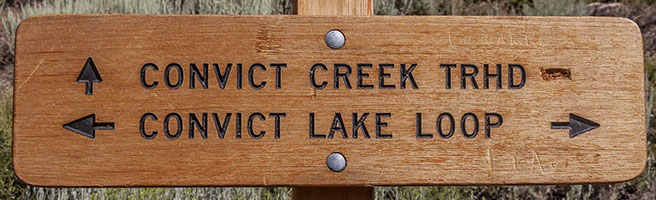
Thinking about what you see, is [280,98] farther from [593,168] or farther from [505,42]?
[593,168]

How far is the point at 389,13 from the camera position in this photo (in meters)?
3.86

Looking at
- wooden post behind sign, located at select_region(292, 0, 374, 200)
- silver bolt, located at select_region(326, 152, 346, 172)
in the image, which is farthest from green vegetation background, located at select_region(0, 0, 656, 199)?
silver bolt, located at select_region(326, 152, 346, 172)

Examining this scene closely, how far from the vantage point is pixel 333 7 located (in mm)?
A: 1443

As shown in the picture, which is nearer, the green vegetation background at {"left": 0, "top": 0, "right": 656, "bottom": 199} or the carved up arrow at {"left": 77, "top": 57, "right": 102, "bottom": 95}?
the carved up arrow at {"left": 77, "top": 57, "right": 102, "bottom": 95}

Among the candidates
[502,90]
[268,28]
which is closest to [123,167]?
[268,28]

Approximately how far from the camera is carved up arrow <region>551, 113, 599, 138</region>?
1370 millimetres

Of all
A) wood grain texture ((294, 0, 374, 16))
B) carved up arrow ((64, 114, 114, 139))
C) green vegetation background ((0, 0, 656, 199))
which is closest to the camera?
carved up arrow ((64, 114, 114, 139))

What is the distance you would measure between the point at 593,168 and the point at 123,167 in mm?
986

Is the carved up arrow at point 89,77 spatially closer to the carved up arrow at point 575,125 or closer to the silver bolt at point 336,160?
the silver bolt at point 336,160

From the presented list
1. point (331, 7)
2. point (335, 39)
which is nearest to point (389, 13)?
point (331, 7)

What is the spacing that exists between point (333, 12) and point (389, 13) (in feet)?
8.07

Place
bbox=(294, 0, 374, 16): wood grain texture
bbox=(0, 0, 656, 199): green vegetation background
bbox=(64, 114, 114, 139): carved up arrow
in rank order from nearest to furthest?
bbox=(64, 114, 114, 139): carved up arrow
bbox=(294, 0, 374, 16): wood grain texture
bbox=(0, 0, 656, 199): green vegetation background

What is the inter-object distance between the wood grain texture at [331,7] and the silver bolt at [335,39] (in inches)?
4.0

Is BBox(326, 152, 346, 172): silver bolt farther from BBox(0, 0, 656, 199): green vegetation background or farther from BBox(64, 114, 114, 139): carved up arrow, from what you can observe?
BBox(0, 0, 656, 199): green vegetation background
